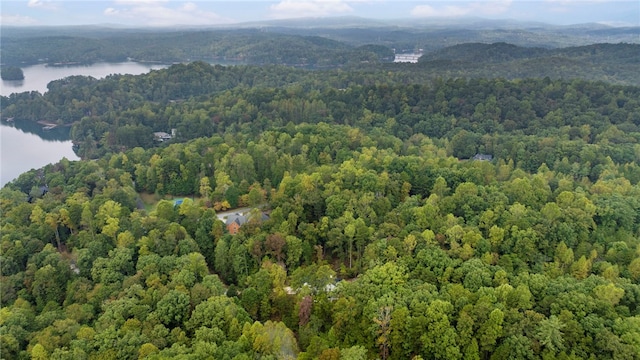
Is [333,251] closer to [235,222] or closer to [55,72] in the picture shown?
[235,222]

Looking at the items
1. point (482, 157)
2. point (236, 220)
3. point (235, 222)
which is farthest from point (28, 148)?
point (482, 157)

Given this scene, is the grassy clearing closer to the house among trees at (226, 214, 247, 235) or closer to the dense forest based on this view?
the dense forest

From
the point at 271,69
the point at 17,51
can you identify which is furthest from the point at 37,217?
the point at 17,51

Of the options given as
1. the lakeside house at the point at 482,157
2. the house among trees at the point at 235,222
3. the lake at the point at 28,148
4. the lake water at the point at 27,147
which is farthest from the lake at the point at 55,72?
the lakeside house at the point at 482,157

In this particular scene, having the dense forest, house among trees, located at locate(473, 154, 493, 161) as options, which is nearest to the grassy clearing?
the dense forest

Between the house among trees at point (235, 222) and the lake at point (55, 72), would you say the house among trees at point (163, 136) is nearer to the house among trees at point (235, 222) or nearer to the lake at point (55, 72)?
the house among trees at point (235, 222)
